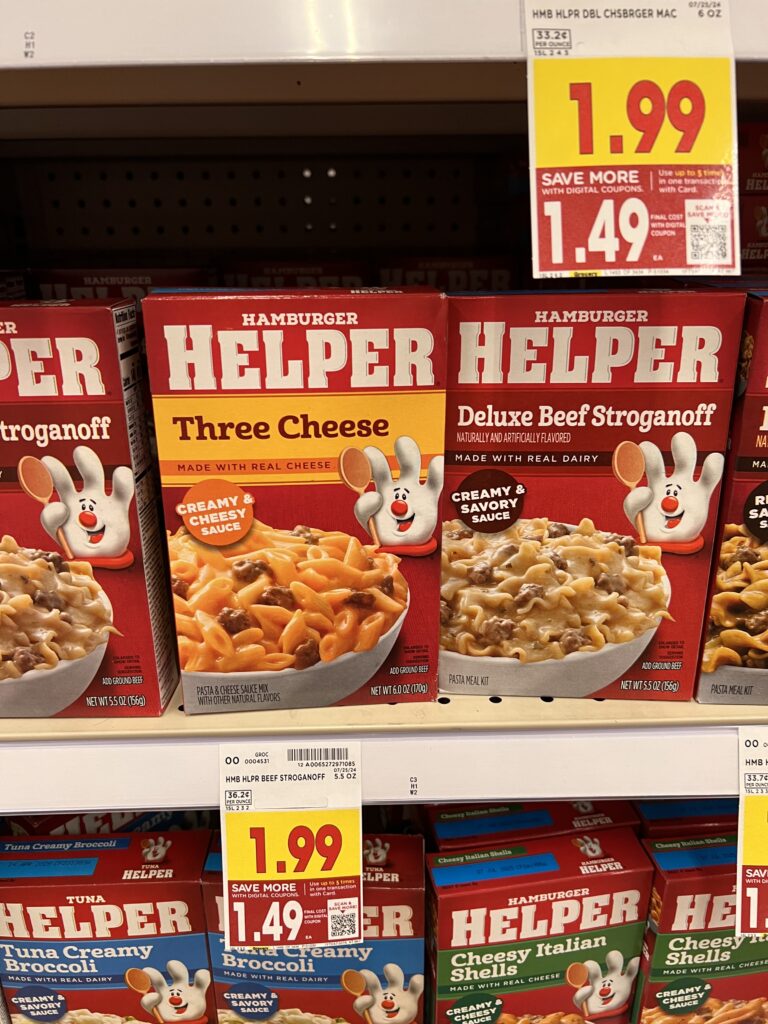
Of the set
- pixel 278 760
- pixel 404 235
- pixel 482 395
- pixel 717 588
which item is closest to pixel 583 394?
pixel 482 395

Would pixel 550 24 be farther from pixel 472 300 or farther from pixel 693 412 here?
pixel 693 412

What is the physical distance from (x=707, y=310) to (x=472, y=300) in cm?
21

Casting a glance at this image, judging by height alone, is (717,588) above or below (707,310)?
below

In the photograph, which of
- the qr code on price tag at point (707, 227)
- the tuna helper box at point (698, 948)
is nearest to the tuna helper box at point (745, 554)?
the qr code on price tag at point (707, 227)

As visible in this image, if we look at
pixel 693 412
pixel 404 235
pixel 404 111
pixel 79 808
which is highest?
pixel 404 111

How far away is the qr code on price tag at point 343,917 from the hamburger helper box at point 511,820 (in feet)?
0.65

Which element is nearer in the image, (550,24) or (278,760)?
(550,24)

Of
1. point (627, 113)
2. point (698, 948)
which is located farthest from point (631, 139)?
point (698, 948)

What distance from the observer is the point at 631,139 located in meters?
0.56

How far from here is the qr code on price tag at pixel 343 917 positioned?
77 centimetres

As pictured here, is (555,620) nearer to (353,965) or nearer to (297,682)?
(297,682)

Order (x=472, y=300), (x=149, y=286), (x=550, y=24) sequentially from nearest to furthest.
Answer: (x=550, y=24) < (x=472, y=300) < (x=149, y=286)

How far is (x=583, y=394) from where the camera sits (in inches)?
28.0

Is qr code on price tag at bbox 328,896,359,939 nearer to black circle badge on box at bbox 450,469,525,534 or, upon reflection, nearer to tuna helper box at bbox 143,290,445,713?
tuna helper box at bbox 143,290,445,713
